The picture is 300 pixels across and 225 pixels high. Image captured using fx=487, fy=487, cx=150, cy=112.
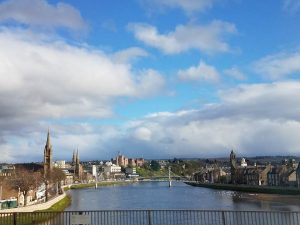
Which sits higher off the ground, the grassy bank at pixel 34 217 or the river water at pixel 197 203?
the grassy bank at pixel 34 217

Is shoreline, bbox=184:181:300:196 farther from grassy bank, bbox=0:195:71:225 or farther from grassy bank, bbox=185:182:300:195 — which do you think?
grassy bank, bbox=0:195:71:225

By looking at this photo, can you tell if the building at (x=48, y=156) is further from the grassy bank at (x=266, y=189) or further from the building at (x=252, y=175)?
the building at (x=252, y=175)

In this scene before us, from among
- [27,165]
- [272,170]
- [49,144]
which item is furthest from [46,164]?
[272,170]

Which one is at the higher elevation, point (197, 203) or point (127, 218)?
point (127, 218)

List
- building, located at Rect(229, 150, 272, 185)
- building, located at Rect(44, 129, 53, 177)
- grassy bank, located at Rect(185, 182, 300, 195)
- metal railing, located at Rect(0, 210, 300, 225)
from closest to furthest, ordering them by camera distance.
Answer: metal railing, located at Rect(0, 210, 300, 225), grassy bank, located at Rect(185, 182, 300, 195), building, located at Rect(229, 150, 272, 185), building, located at Rect(44, 129, 53, 177)

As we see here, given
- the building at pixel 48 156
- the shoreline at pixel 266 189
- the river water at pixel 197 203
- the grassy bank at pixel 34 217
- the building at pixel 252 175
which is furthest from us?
the building at pixel 48 156

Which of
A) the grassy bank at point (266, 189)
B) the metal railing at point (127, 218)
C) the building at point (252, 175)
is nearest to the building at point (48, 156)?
the grassy bank at point (266, 189)

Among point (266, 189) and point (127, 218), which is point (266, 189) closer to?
point (266, 189)

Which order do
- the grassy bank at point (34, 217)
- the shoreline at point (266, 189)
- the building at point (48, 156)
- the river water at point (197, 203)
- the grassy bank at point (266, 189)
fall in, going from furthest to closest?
the building at point (48, 156) → the grassy bank at point (266, 189) → the shoreline at point (266, 189) → the river water at point (197, 203) → the grassy bank at point (34, 217)

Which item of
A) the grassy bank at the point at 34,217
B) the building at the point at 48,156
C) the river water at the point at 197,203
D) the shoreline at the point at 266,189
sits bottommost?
the river water at the point at 197,203

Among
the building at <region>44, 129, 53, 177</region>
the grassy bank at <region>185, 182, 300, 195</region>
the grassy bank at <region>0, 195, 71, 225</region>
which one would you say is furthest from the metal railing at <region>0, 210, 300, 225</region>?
the building at <region>44, 129, 53, 177</region>

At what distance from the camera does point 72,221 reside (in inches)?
853

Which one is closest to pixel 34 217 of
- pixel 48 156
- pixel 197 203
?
pixel 197 203

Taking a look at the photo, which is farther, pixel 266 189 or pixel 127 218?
pixel 266 189
